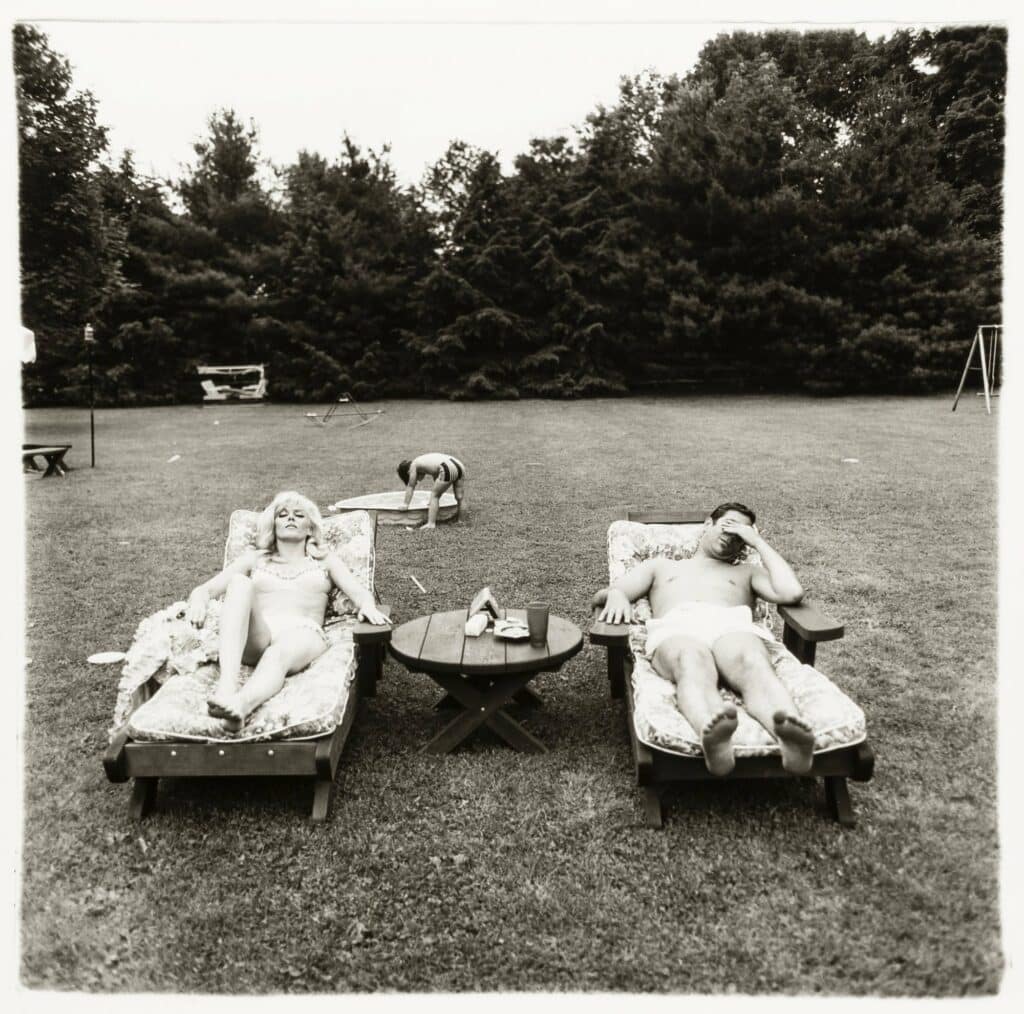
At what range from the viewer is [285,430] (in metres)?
21.1

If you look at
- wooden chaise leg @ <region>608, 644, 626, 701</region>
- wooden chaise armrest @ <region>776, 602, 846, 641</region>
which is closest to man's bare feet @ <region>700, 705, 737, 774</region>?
wooden chaise armrest @ <region>776, 602, 846, 641</region>

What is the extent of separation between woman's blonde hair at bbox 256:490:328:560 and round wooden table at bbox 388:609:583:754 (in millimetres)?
876

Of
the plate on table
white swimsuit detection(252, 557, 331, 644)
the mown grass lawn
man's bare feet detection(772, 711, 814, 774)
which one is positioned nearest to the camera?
the mown grass lawn

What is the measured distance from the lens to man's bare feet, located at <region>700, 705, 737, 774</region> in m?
3.58

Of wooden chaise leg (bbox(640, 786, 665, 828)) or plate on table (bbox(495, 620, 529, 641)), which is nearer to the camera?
wooden chaise leg (bbox(640, 786, 665, 828))

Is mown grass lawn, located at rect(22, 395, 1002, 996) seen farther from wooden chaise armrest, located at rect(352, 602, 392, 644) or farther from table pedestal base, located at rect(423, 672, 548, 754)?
wooden chaise armrest, located at rect(352, 602, 392, 644)

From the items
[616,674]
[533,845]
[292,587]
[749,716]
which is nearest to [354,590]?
[292,587]

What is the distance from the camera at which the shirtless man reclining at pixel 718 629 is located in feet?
12.1

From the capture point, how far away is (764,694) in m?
4.04

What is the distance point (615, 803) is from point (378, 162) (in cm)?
3157

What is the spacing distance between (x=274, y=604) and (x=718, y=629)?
8.30 ft

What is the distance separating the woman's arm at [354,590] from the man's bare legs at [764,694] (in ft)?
6.01

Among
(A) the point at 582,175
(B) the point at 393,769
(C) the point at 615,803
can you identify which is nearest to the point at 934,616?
(C) the point at 615,803

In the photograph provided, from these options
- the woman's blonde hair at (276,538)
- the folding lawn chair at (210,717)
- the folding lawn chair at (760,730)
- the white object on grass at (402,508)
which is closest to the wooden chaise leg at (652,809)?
the folding lawn chair at (760,730)
